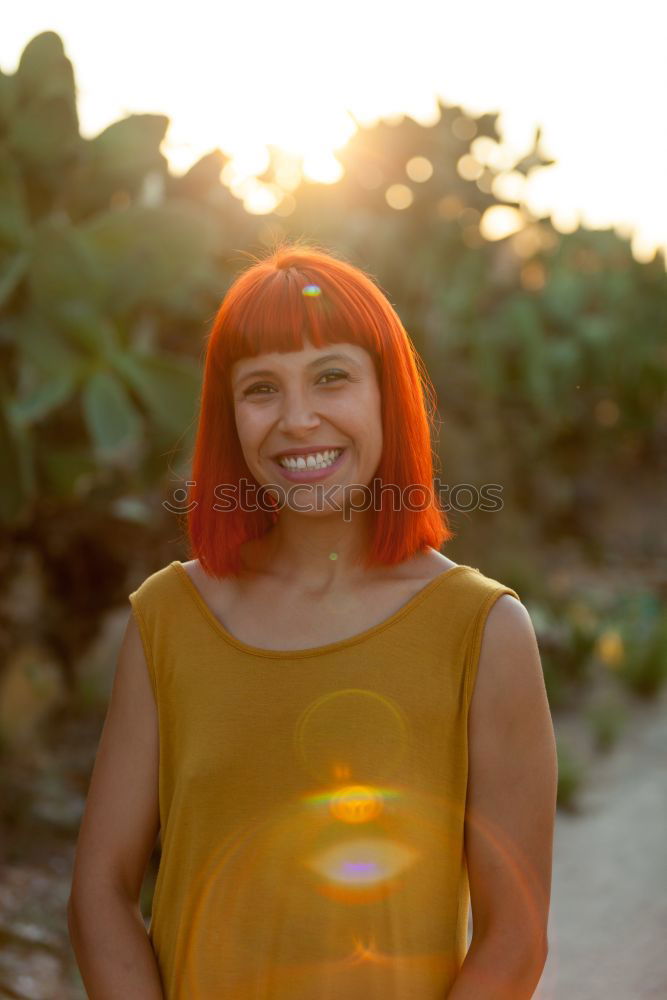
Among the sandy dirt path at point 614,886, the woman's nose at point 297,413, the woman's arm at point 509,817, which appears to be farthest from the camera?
the sandy dirt path at point 614,886

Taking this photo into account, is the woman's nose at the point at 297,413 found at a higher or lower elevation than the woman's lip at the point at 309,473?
higher

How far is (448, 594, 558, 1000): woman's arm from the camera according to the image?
1438 millimetres

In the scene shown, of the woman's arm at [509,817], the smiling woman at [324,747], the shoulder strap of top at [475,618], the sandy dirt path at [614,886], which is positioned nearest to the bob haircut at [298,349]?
the smiling woman at [324,747]

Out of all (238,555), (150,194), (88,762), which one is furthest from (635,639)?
(238,555)

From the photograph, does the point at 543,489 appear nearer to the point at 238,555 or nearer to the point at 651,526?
the point at 651,526

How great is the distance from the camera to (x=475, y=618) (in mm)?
1480

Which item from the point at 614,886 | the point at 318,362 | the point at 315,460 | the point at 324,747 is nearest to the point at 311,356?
the point at 318,362

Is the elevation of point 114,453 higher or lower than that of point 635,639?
higher

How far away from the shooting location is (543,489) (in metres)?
→ 16.2

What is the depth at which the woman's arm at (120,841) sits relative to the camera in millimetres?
1528

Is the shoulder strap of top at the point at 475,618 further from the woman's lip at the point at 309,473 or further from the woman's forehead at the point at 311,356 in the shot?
the woman's forehead at the point at 311,356

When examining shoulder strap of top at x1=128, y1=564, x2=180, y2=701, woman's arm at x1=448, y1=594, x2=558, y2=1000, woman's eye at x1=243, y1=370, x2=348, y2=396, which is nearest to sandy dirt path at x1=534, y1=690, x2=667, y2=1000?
woman's arm at x1=448, y1=594, x2=558, y2=1000

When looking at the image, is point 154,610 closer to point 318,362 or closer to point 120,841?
point 120,841

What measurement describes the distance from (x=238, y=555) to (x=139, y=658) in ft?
0.71
